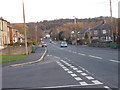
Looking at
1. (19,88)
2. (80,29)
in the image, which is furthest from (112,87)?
(80,29)

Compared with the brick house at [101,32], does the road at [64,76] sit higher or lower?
lower

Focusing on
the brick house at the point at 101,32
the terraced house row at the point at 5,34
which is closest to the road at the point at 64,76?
the terraced house row at the point at 5,34

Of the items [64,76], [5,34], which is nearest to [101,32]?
[5,34]

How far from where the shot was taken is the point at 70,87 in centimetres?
934

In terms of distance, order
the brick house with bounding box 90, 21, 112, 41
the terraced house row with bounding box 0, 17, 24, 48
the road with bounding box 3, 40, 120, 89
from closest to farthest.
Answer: the road with bounding box 3, 40, 120, 89, the terraced house row with bounding box 0, 17, 24, 48, the brick house with bounding box 90, 21, 112, 41

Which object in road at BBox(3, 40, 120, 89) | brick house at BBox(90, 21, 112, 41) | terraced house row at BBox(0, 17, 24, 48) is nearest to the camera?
road at BBox(3, 40, 120, 89)

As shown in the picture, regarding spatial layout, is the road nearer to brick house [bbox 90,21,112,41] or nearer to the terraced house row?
the terraced house row

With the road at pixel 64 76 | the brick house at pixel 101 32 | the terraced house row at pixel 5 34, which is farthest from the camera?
the brick house at pixel 101 32

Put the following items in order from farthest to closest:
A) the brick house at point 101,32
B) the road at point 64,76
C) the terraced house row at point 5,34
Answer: the brick house at point 101,32
the terraced house row at point 5,34
the road at point 64,76

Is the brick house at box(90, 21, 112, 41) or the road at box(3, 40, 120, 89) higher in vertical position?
the brick house at box(90, 21, 112, 41)

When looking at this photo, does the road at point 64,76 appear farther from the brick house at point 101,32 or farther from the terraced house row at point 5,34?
the brick house at point 101,32

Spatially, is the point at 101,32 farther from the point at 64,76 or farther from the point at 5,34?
the point at 64,76

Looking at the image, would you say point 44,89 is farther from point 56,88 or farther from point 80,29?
point 80,29

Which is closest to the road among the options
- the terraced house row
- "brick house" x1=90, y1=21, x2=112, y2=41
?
the terraced house row
